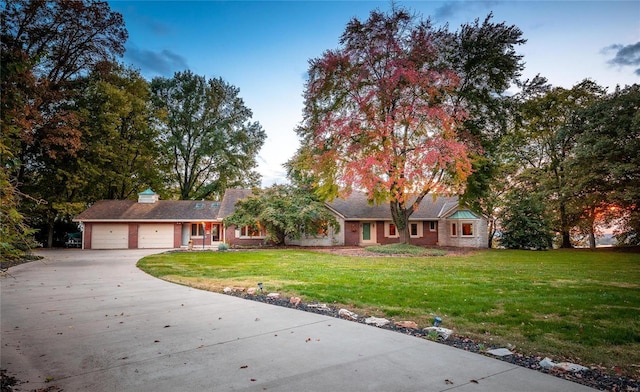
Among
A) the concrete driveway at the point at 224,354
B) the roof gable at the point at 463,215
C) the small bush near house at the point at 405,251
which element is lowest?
the small bush near house at the point at 405,251

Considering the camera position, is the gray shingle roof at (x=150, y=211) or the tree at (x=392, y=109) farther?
the gray shingle roof at (x=150, y=211)

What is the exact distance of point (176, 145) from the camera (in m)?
38.5

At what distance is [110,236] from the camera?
28.1 meters

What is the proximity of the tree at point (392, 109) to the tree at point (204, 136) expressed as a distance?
63.8 ft

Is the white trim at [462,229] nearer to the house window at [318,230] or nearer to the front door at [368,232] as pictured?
the front door at [368,232]

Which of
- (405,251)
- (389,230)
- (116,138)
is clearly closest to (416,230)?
(389,230)

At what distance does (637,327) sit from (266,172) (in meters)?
38.8

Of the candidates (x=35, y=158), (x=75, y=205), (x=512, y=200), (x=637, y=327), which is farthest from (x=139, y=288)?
(x=512, y=200)

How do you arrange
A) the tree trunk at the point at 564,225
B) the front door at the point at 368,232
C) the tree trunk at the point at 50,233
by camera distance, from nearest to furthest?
the tree trunk at the point at 564,225 < the tree trunk at the point at 50,233 < the front door at the point at 368,232

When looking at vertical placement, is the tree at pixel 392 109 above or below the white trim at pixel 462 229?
above

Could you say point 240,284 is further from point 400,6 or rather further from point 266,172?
point 266,172

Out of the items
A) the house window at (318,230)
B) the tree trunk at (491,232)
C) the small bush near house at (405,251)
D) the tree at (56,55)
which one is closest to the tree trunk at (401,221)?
the small bush near house at (405,251)

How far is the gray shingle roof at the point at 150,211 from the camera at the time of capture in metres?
27.9

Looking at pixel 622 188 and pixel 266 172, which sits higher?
pixel 266 172
